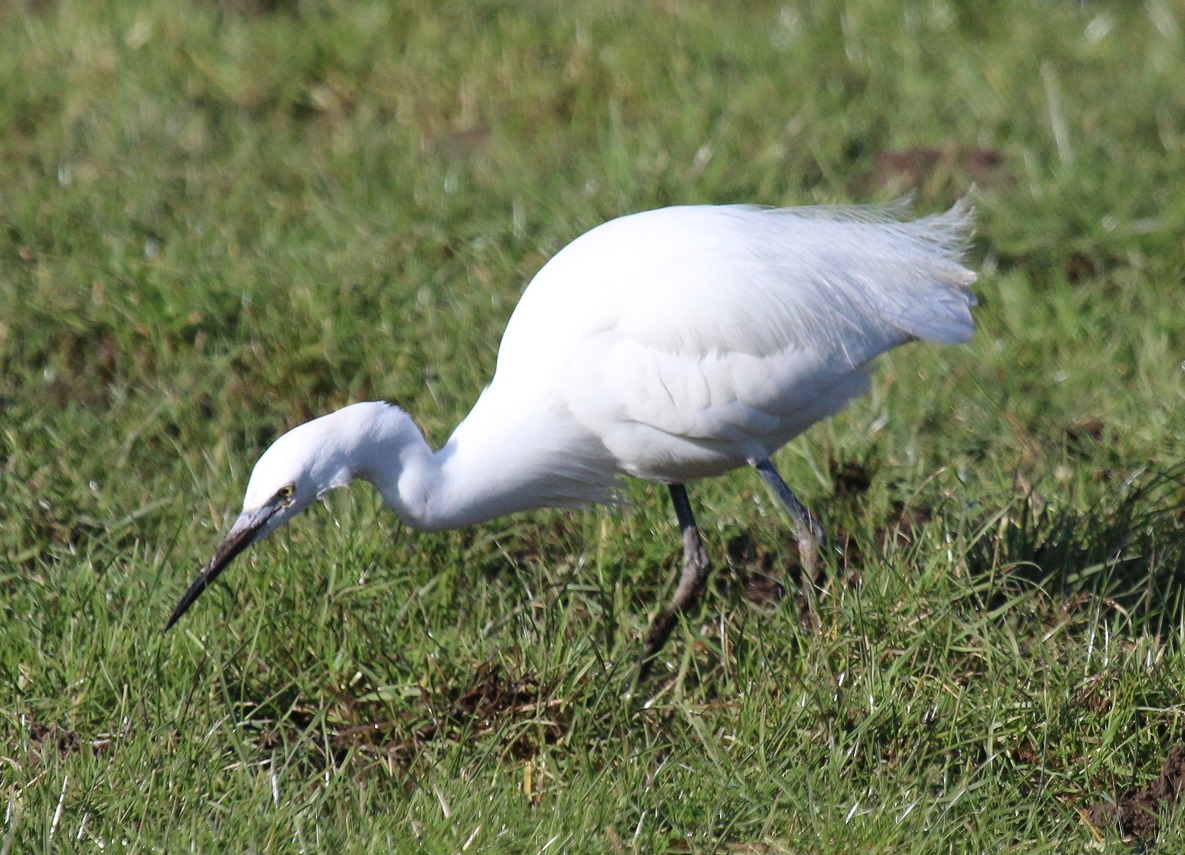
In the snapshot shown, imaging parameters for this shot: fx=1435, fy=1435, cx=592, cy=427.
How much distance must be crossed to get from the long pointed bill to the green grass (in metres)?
0.17

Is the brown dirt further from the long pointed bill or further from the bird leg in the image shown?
the long pointed bill

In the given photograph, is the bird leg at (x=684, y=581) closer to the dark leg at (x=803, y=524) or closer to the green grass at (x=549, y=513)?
the green grass at (x=549, y=513)

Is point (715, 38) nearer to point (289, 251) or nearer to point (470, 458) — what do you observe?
point (289, 251)

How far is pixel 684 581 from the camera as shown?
3803 millimetres

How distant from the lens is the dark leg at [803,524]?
375 cm

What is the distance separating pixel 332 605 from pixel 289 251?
2042mm

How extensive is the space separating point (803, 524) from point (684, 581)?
35 centimetres

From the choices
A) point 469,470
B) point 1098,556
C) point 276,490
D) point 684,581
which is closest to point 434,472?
point 469,470

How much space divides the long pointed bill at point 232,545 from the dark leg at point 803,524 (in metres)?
1.30

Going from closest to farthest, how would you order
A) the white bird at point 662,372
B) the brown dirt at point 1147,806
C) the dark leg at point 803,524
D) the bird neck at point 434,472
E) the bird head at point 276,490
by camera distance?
the brown dirt at point 1147,806
the bird head at point 276,490
the bird neck at point 434,472
the white bird at point 662,372
the dark leg at point 803,524

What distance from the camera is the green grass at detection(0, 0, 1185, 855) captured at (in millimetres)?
3105


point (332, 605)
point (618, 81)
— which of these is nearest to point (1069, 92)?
point (618, 81)

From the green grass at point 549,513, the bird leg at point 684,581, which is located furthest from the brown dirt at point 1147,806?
the bird leg at point 684,581

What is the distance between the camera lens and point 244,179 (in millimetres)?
5820
